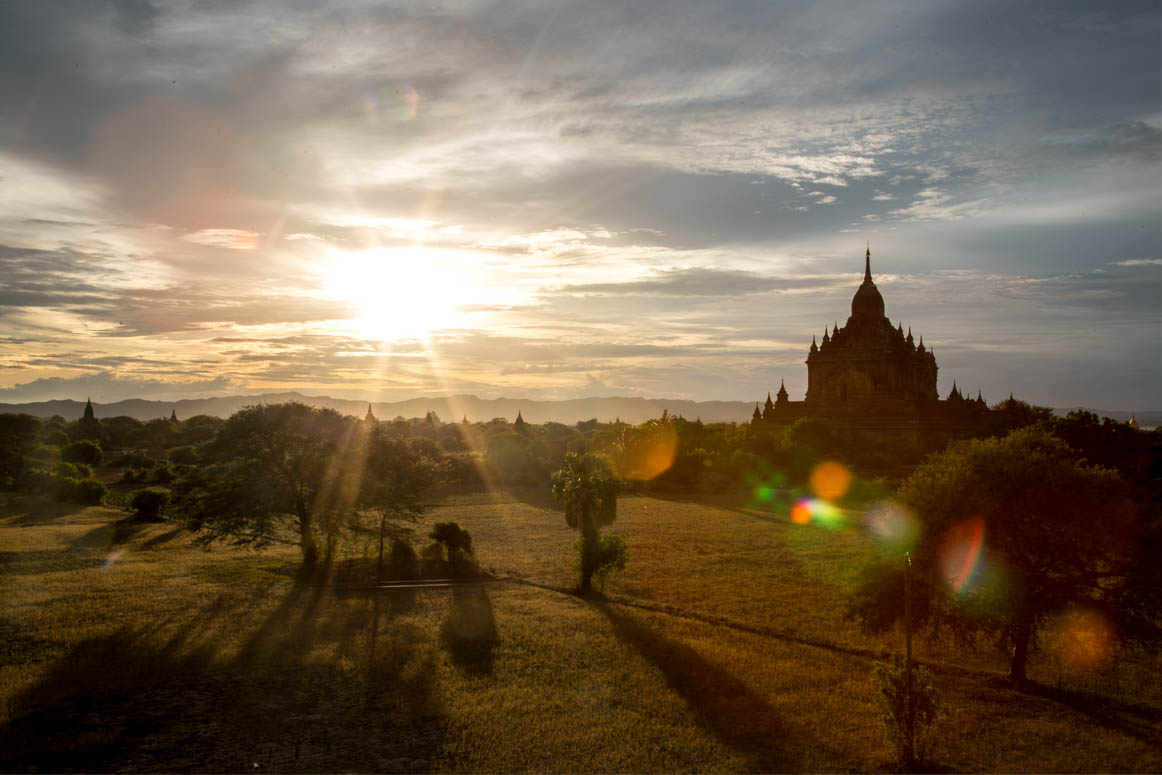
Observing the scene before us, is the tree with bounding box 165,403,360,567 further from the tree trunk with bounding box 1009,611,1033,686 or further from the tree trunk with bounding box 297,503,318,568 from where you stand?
the tree trunk with bounding box 1009,611,1033,686

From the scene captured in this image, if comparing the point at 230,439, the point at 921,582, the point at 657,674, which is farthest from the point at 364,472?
the point at 921,582

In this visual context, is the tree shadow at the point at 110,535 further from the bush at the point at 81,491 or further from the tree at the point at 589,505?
the tree at the point at 589,505

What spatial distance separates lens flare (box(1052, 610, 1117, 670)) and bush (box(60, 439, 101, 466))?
93244mm

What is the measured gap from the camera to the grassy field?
51.7 feet

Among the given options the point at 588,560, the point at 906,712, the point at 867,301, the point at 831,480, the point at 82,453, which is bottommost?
the point at 906,712

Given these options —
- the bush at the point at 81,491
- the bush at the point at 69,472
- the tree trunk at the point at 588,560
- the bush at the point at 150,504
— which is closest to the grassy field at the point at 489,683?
the tree trunk at the point at 588,560

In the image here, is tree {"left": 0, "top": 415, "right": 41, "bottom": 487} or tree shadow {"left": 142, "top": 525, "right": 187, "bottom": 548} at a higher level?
tree {"left": 0, "top": 415, "right": 41, "bottom": 487}

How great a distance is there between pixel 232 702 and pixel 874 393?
8316 cm

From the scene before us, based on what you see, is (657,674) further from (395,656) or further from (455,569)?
(455,569)

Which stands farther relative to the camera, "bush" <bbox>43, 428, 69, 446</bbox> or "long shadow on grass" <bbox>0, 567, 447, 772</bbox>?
"bush" <bbox>43, 428, 69, 446</bbox>

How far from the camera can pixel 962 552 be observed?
2238 centimetres

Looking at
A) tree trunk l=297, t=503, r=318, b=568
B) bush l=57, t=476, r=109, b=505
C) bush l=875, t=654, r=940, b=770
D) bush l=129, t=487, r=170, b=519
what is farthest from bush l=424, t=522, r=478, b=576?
bush l=57, t=476, r=109, b=505

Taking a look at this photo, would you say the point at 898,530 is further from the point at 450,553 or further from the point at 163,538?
the point at 163,538

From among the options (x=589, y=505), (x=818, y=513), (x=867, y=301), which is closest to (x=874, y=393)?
(x=867, y=301)
